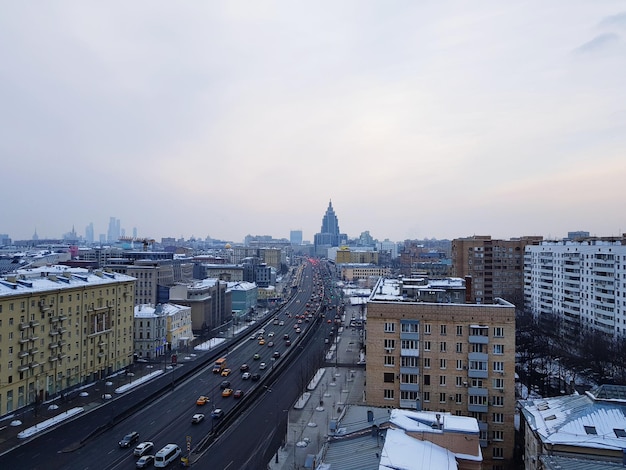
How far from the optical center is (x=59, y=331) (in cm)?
5094

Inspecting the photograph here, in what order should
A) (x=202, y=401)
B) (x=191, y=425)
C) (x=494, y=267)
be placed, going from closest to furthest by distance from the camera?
(x=191, y=425) < (x=202, y=401) < (x=494, y=267)

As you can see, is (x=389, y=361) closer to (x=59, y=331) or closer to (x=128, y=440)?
(x=128, y=440)

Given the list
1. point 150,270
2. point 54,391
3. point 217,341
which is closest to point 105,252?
point 150,270

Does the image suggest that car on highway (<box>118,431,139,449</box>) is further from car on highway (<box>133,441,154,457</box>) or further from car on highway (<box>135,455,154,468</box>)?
car on highway (<box>135,455,154,468</box>)

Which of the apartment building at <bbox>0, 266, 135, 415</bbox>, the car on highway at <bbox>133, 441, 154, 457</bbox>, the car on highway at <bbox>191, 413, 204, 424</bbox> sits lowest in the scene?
the car on highway at <bbox>191, 413, 204, 424</bbox>

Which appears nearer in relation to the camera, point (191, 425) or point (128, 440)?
point (128, 440)

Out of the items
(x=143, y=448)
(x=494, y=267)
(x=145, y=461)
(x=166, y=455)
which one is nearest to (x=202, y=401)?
(x=143, y=448)

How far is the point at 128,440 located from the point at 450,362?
2629 cm

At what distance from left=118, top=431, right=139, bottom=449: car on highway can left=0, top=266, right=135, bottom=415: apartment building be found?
43.7 feet

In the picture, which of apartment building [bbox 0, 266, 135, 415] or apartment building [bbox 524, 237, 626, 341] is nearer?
apartment building [bbox 0, 266, 135, 415]

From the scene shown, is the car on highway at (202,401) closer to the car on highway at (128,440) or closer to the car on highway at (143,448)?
the car on highway at (128,440)

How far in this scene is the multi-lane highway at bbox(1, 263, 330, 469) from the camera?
3634 cm

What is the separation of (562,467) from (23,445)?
3827 centimetres

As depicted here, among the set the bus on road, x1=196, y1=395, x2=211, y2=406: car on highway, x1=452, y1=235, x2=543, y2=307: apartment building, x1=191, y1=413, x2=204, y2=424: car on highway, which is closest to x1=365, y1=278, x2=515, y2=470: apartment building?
x1=191, y1=413, x2=204, y2=424: car on highway
